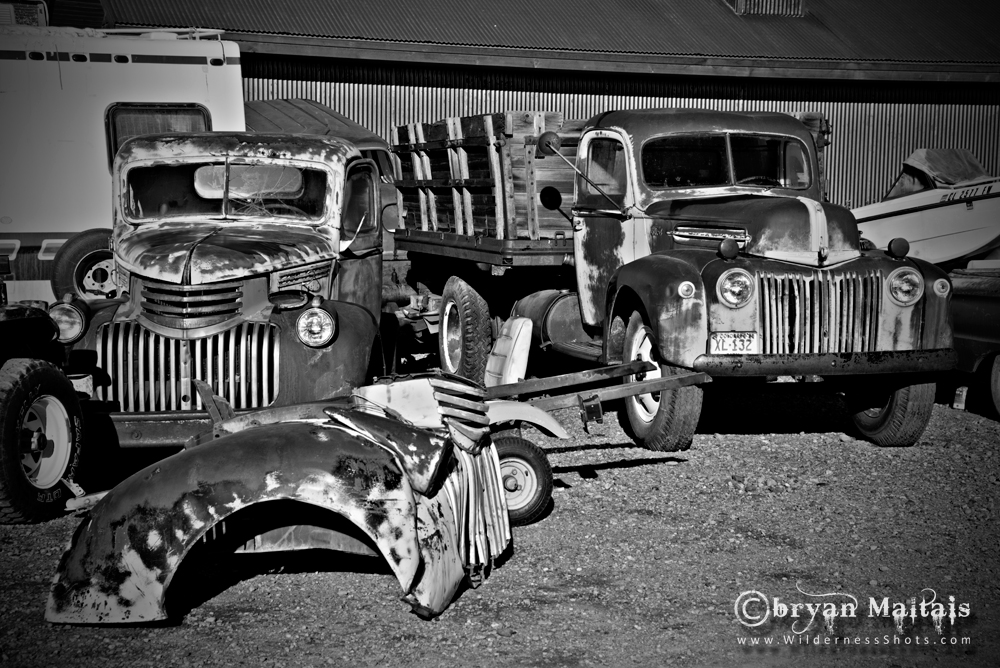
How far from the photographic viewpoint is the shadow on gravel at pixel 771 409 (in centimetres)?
782

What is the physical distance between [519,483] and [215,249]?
2384 mm

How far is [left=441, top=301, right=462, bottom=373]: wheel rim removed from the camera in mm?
9828

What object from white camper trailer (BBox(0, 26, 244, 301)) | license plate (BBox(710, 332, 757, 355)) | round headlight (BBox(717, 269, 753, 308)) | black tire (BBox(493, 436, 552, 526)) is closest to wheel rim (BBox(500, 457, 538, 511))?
black tire (BBox(493, 436, 552, 526))

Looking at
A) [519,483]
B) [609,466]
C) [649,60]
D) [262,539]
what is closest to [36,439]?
[262,539]

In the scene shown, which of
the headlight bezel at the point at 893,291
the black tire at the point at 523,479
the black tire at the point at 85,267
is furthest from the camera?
the black tire at the point at 85,267

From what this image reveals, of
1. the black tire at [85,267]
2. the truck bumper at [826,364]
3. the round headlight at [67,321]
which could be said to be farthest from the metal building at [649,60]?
the truck bumper at [826,364]

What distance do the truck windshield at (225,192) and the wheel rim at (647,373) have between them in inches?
93.2

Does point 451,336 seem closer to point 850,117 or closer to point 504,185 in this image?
point 504,185

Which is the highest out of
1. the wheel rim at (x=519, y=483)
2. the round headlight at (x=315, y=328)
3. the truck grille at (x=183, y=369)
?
the round headlight at (x=315, y=328)

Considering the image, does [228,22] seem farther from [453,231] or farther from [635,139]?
[635,139]

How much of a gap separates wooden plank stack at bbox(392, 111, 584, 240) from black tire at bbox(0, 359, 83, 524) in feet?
13.1

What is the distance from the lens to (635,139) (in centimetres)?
790

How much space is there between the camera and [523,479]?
5.47 metres

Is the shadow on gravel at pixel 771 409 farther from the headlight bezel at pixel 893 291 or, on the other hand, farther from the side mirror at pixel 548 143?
the side mirror at pixel 548 143
